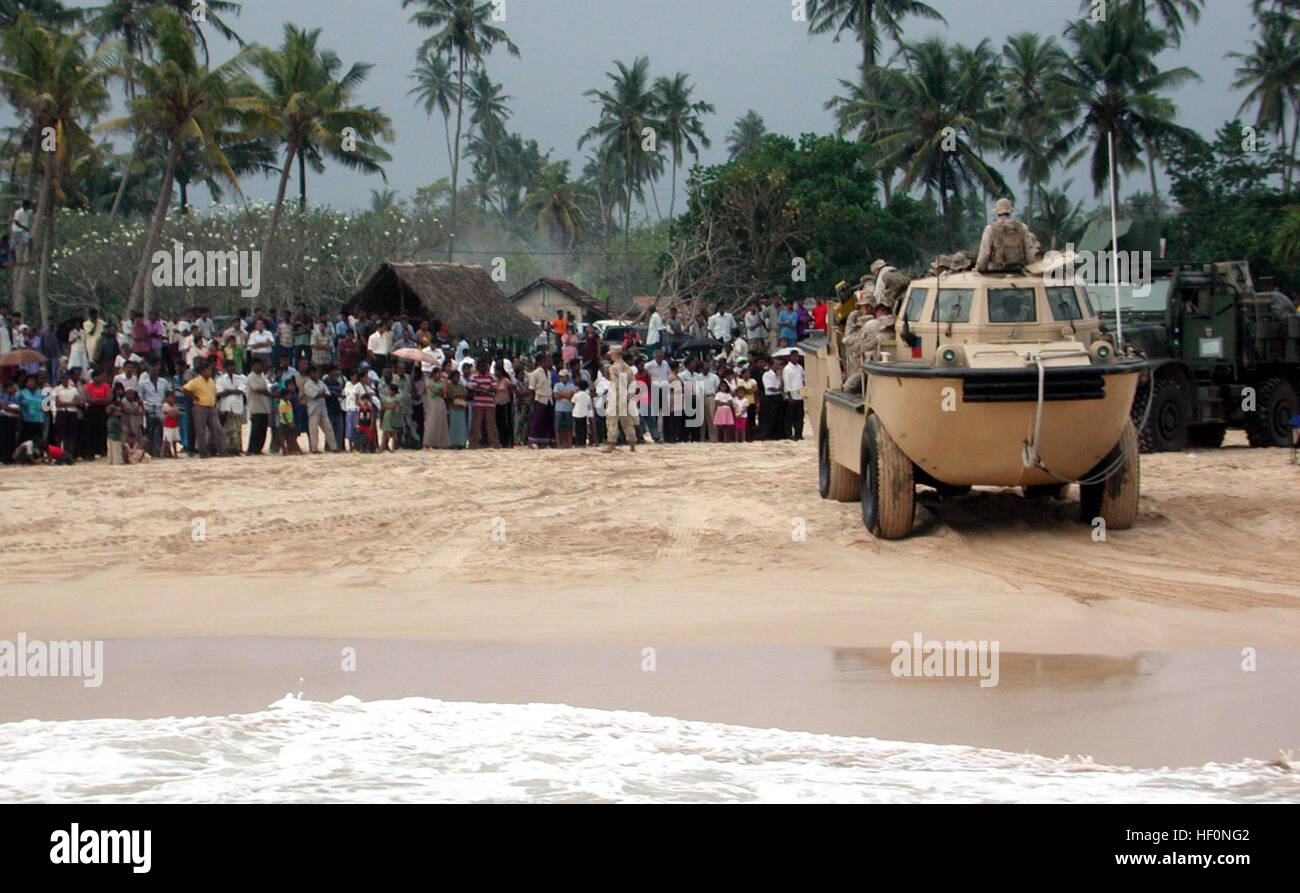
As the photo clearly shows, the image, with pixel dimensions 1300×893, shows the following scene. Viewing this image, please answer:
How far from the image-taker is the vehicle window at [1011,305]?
40.5 feet

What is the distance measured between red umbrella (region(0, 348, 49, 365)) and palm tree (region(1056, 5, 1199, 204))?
3305 cm

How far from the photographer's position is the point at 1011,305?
12398 mm

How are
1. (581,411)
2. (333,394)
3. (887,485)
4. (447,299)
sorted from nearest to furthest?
1. (887,485)
2. (333,394)
3. (581,411)
4. (447,299)

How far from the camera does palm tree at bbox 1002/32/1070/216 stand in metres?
45.3

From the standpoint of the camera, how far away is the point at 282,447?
20156 mm

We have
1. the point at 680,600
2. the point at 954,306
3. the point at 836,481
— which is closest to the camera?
the point at 680,600

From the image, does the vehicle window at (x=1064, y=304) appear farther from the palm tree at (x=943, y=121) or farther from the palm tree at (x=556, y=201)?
the palm tree at (x=556, y=201)

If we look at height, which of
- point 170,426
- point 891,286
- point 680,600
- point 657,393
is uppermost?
point 891,286

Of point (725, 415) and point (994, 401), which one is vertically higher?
point (994, 401)

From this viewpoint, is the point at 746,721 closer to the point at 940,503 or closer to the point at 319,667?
the point at 319,667

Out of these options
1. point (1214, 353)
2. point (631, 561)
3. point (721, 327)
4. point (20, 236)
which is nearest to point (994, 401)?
point (631, 561)

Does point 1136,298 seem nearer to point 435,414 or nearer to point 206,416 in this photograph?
point 435,414

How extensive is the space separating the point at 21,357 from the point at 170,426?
6.65 ft

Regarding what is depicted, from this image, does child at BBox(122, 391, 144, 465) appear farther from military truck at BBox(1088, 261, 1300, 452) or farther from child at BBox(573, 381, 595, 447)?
military truck at BBox(1088, 261, 1300, 452)
